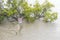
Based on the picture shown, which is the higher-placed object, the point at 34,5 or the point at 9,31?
the point at 34,5

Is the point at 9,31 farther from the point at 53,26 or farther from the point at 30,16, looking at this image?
the point at 53,26

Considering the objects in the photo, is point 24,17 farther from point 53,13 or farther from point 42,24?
point 53,13

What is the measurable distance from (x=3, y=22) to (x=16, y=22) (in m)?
0.16

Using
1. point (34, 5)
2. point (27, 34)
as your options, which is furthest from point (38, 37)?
point (34, 5)

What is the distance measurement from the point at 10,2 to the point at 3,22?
0.26m

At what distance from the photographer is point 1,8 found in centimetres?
170

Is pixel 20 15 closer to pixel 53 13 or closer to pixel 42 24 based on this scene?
pixel 42 24

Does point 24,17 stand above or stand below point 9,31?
above

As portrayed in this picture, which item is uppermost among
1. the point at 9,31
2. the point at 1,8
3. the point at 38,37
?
the point at 1,8

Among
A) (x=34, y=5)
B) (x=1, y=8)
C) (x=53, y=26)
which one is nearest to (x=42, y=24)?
(x=53, y=26)

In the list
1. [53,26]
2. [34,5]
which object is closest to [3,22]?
[34,5]

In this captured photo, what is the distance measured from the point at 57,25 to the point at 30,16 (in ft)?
1.12

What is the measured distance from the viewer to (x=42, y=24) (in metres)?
1.76

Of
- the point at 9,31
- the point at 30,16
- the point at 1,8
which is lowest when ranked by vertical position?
the point at 9,31
